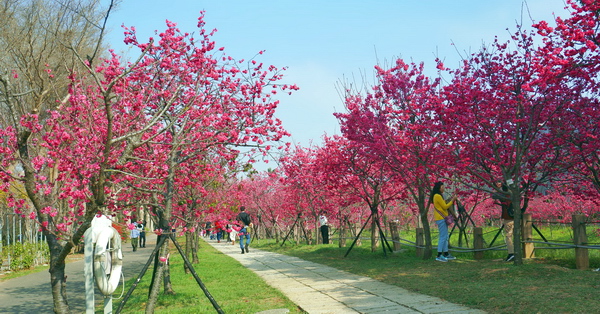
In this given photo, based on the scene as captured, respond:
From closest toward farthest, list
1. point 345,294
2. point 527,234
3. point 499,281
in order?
point 499,281, point 345,294, point 527,234

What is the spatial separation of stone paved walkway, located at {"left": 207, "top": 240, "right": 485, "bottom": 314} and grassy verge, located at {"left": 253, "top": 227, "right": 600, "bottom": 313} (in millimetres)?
311

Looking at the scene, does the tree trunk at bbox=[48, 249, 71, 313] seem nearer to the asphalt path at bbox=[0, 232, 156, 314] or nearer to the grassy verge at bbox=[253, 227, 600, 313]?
the asphalt path at bbox=[0, 232, 156, 314]

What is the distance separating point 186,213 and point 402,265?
5.75m

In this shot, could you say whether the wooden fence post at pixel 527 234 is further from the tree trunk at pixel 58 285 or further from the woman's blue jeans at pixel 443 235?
the tree trunk at pixel 58 285

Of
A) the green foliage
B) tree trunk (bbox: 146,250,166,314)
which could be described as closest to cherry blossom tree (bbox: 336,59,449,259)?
tree trunk (bbox: 146,250,166,314)

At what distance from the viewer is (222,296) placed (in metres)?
9.55

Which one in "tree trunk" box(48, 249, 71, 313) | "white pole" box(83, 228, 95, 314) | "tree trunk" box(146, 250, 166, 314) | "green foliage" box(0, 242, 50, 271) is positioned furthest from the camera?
"green foliage" box(0, 242, 50, 271)

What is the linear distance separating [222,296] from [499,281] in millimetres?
4839

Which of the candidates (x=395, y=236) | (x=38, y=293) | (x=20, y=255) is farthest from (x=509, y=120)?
(x=20, y=255)

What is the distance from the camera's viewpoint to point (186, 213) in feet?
45.0

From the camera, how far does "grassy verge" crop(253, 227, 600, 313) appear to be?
644cm

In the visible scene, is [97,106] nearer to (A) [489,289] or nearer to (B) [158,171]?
(B) [158,171]


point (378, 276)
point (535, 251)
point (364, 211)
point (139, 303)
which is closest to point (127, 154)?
point (139, 303)

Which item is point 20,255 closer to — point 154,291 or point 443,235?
point 154,291
